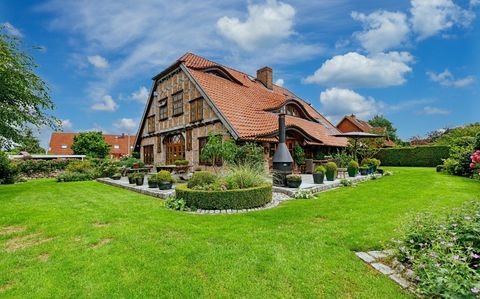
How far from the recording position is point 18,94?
1188cm

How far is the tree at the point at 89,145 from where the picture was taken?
45.5 meters

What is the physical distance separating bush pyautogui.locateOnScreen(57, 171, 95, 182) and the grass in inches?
458

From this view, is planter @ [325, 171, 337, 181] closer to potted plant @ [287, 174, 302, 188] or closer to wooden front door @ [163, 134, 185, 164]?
potted plant @ [287, 174, 302, 188]

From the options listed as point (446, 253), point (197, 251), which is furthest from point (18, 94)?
point (446, 253)

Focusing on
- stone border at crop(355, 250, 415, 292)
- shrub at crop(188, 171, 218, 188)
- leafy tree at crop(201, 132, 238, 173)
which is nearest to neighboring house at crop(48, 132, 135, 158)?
leafy tree at crop(201, 132, 238, 173)

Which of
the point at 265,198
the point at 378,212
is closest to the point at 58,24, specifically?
the point at 265,198

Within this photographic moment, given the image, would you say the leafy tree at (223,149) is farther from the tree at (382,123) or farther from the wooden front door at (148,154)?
the tree at (382,123)

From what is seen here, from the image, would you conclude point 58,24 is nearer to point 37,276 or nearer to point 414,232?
point 37,276

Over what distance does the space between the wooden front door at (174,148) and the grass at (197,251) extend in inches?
410

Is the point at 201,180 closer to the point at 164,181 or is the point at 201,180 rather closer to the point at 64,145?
the point at 164,181

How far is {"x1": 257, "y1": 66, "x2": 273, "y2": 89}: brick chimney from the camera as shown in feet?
78.3

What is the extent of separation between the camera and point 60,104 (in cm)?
1447

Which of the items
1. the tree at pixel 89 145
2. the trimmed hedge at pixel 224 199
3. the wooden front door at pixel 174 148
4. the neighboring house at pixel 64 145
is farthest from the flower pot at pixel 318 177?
the neighboring house at pixel 64 145

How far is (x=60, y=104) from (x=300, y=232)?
14702mm
